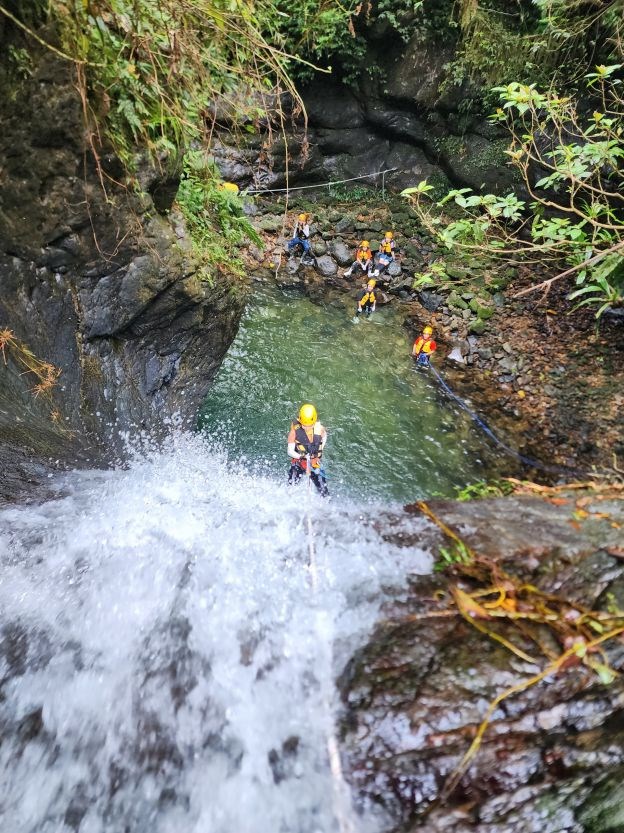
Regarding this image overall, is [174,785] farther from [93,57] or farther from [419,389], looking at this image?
[419,389]

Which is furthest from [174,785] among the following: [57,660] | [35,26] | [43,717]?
[35,26]

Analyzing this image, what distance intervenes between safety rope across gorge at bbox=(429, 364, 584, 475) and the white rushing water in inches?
186

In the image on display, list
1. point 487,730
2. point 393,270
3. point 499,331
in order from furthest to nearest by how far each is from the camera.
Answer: point 393,270
point 499,331
point 487,730

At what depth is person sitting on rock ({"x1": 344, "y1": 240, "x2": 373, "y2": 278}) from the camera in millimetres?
11562

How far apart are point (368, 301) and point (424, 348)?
89.0 inches

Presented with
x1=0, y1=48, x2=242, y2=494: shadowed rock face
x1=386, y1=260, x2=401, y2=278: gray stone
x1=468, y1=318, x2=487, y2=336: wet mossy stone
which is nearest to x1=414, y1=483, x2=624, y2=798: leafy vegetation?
x1=0, y1=48, x2=242, y2=494: shadowed rock face

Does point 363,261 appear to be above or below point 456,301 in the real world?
above

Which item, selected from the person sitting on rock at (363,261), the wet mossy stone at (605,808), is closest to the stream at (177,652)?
Answer: the wet mossy stone at (605,808)

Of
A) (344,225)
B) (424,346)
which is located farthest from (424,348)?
(344,225)

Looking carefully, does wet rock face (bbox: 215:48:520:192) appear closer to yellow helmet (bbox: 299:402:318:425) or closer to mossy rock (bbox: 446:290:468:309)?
mossy rock (bbox: 446:290:468:309)

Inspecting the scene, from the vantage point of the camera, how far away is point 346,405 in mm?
8375

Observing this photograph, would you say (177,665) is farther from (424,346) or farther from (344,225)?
(344,225)

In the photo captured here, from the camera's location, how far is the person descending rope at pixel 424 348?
927cm

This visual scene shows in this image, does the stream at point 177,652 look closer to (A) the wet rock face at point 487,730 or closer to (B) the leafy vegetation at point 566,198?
(A) the wet rock face at point 487,730
